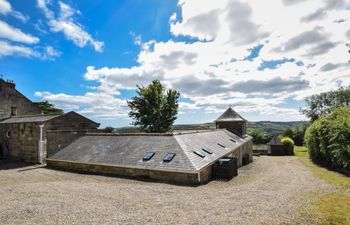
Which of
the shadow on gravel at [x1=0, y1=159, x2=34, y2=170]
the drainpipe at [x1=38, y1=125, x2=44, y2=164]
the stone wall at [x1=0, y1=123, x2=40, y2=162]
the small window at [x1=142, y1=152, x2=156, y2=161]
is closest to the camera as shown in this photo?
the small window at [x1=142, y1=152, x2=156, y2=161]

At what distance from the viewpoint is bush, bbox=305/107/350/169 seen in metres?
15.2

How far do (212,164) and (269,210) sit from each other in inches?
302

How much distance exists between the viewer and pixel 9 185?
14.5 m

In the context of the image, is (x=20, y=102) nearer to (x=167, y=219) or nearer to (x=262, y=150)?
(x=167, y=219)

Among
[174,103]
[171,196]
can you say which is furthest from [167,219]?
[174,103]

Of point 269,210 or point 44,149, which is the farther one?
point 44,149

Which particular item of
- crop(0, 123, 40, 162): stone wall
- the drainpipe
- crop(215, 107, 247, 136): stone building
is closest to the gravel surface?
the drainpipe

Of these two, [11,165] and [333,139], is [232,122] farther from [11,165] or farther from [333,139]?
[11,165]

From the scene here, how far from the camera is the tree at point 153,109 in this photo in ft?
128

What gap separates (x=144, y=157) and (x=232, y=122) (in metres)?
26.0

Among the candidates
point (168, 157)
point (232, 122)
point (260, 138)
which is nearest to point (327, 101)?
point (260, 138)

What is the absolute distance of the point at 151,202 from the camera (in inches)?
417

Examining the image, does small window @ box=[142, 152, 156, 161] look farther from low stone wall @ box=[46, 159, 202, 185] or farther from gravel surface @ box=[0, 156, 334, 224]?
gravel surface @ box=[0, 156, 334, 224]

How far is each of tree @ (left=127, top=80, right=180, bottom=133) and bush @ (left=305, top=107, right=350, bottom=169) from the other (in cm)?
2246
